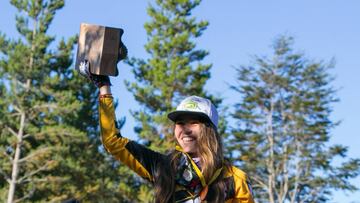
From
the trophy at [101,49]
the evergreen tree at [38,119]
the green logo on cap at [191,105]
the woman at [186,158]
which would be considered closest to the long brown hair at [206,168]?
the woman at [186,158]

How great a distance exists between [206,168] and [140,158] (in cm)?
36

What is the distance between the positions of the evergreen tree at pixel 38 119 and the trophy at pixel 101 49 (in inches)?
1069

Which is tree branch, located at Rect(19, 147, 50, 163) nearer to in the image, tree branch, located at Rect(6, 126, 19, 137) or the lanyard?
tree branch, located at Rect(6, 126, 19, 137)

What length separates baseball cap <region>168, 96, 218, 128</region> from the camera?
158 inches

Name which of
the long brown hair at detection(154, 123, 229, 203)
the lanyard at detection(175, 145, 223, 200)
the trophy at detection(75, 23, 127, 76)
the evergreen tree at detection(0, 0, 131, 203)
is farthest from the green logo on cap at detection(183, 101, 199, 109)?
the evergreen tree at detection(0, 0, 131, 203)

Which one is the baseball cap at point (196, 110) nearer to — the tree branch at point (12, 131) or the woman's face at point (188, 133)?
the woman's face at point (188, 133)

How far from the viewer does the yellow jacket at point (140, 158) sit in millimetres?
3732

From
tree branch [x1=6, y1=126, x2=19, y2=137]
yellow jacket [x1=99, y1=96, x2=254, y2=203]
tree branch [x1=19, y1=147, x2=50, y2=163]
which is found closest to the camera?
yellow jacket [x1=99, y1=96, x2=254, y2=203]

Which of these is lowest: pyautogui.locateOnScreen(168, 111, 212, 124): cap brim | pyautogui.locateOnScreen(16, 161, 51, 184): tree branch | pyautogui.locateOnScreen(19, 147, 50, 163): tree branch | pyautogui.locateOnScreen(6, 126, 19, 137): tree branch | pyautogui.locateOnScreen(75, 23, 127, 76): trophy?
pyautogui.locateOnScreen(168, 111, 212, 124): cap brim

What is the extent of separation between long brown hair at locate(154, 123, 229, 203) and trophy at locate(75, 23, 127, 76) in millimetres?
591

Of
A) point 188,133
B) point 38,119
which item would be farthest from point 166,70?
point 188,133

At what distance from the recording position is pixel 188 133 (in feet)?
13.3

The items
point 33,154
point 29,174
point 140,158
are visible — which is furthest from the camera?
point 29,174

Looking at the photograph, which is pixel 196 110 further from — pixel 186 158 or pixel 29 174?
pixel 29 174
